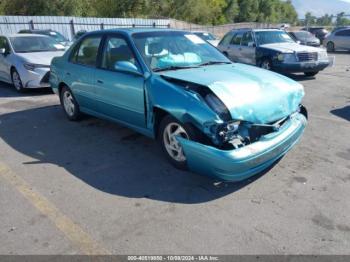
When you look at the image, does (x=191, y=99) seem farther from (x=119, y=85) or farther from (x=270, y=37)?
(x=270, y=37)

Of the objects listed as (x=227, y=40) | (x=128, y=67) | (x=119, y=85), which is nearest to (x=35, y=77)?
(x=119, y=85)

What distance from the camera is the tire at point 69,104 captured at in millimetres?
5988

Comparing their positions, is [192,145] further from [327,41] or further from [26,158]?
[327,41]

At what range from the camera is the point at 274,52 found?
Result: 10.0 meters

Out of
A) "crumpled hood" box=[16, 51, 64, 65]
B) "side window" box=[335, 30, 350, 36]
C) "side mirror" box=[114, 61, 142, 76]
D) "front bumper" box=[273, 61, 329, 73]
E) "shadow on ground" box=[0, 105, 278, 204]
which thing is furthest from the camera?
"side window" box=[335, 30, 350, 36]

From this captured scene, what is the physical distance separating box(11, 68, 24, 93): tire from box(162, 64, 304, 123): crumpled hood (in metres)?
6.03

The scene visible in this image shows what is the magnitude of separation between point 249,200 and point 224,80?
4.48ft

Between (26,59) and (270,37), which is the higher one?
(270,37)

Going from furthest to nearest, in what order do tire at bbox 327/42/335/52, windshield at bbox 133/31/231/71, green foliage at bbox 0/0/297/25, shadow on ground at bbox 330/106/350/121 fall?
green foliage at bbox 0/0/297/25, tire at bbox 327/42/335/52, shadow on ground at bbox 330/106/350/121, windshield at bbox 133/31/231/71

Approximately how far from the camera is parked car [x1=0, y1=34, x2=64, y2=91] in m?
8.36

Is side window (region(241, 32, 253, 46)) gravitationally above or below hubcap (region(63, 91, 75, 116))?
above

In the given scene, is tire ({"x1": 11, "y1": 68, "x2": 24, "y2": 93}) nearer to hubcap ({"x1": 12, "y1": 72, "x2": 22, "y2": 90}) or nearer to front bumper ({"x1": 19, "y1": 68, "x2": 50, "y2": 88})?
hubcap ({"x1": 12, "y1": 72, "x2": 22, "y2": 90})

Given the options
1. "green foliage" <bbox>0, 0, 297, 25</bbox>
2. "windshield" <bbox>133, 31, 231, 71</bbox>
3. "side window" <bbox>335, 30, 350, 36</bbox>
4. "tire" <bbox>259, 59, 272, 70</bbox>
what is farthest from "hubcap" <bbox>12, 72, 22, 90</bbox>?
"green foliage" <bbox>0, 0, 297, 25</bbox>

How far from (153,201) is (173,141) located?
87 centimetres
